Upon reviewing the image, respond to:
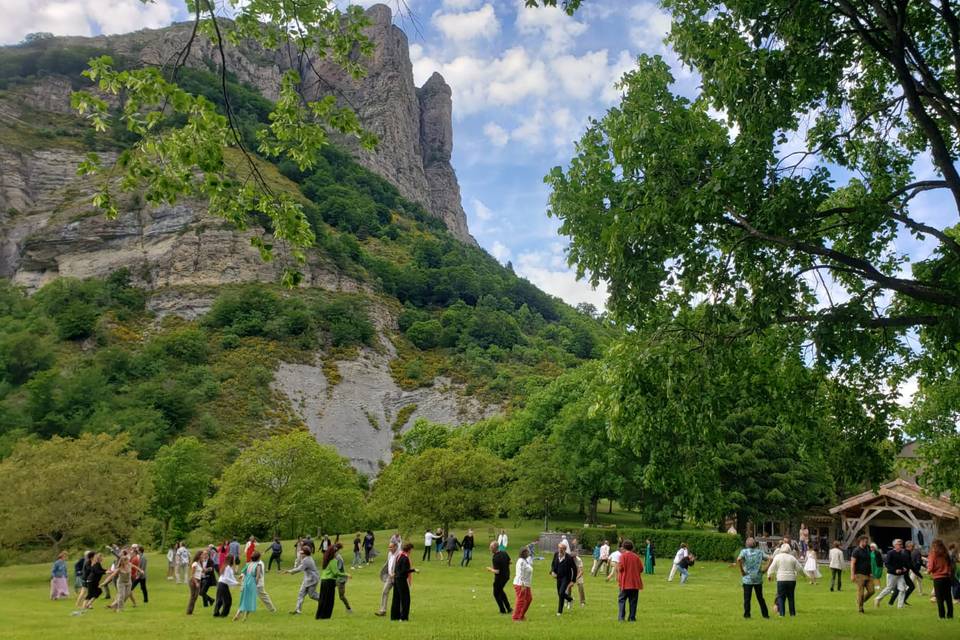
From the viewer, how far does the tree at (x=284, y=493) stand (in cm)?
3550

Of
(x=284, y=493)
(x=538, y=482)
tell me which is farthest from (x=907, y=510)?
(x=284, y=493)

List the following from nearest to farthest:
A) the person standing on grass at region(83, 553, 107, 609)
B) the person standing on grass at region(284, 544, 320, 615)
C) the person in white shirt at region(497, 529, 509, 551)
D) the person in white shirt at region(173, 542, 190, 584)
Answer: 1. the person standing on grass at region(284, 544, 320, 615)
2. the person in white shirt at region(497, 529, 509, 551)
3. the person standing on grass at region(83, 553, 107, 609)
4. the person in white shirt at region(173, 542, 190, 584)

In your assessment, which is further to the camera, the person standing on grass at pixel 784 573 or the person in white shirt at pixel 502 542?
the person in white shirt at pixel 502 542

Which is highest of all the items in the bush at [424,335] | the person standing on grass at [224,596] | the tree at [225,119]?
the bush at [424,335]

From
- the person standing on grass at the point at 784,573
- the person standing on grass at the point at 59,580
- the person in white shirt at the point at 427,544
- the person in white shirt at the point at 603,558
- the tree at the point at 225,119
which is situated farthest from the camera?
the person in white shirt at the point at 427,544

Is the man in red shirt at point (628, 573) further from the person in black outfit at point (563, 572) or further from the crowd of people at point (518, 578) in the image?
the person in black outfit at point (563, 572)

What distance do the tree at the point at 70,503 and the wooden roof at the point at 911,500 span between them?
3493 cm

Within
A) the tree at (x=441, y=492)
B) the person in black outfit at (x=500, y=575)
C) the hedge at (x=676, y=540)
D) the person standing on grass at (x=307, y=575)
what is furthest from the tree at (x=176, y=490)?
the person in black outfit at (x=500, y=575)

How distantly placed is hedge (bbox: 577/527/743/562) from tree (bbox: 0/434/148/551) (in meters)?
23.5

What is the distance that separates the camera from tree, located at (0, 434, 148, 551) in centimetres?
2919

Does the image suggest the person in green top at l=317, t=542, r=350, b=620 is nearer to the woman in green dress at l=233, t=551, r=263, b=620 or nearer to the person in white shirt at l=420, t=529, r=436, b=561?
the woman in green dress at l=233, t=551, r=263, b=620

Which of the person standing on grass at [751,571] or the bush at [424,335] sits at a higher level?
the bush at [424,335]

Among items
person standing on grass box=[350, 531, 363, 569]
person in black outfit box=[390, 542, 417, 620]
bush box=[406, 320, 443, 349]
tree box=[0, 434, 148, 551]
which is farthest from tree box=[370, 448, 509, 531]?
bush box=[406, 320, 443, 349]

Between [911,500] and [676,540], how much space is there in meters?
11.7
